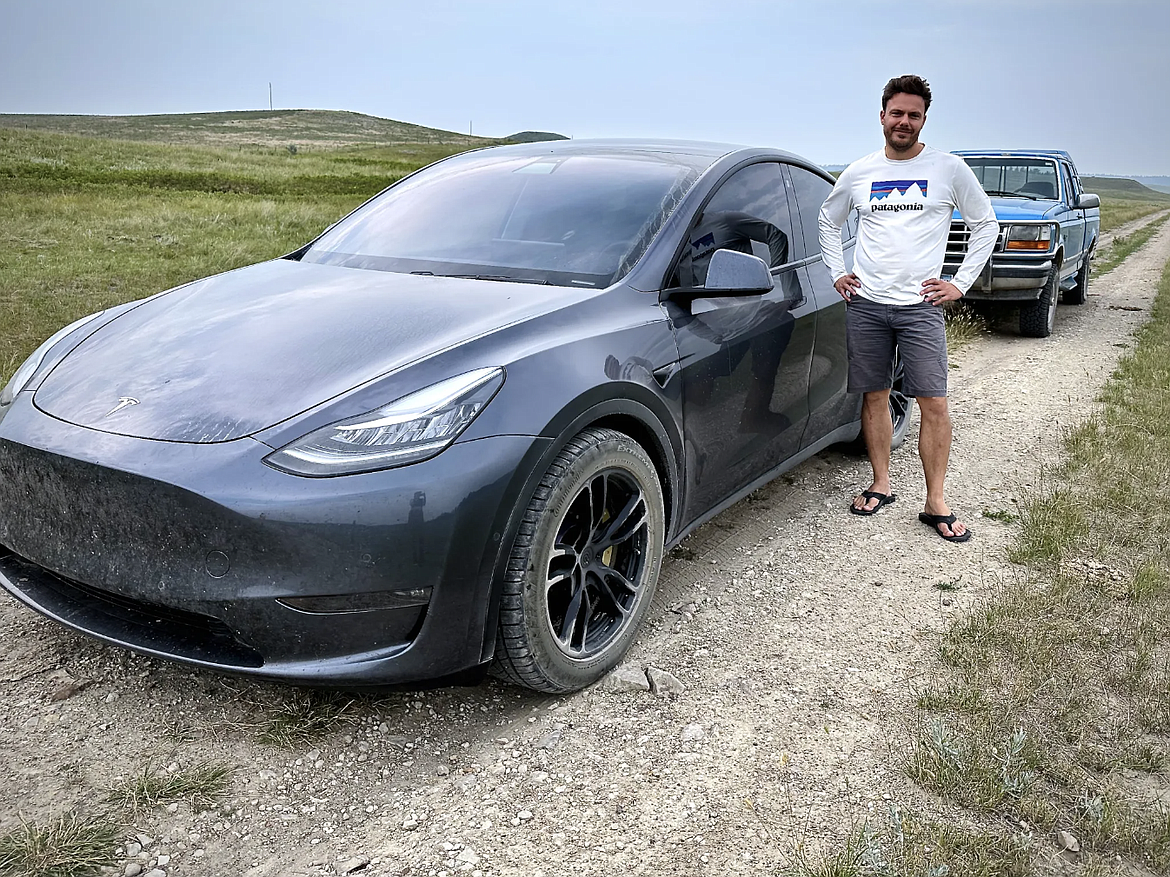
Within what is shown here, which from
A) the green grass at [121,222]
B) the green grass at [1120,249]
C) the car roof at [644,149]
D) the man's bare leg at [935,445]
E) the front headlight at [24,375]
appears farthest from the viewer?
the green grass at [1120,249]

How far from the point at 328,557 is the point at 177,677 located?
99 centimetres

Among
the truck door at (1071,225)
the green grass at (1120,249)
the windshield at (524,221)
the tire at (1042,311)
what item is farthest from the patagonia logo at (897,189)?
the green grass at (1120,249)

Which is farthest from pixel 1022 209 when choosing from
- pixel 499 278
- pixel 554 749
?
pixel 554 749

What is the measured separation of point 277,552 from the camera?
7.20 feet

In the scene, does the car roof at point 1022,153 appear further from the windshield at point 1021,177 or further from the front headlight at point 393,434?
the front headlight at point 393,434

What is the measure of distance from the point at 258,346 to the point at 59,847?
4.41 feet

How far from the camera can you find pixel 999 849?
2162 millimetres

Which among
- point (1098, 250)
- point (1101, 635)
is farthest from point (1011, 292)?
point (1098, 250)

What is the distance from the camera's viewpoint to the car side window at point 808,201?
4.20 meters

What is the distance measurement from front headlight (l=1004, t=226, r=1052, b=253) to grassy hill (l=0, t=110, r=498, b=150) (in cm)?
8078

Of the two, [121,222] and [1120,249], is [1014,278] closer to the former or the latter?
[121,222]

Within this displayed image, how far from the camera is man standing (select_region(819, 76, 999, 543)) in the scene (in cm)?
412

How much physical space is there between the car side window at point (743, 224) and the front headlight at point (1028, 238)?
22.4 ft

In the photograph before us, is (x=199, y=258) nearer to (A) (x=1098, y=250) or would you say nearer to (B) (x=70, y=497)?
(B) (x=70, y=497)
